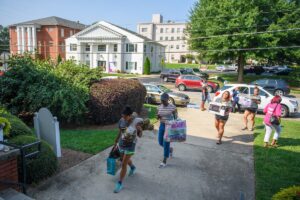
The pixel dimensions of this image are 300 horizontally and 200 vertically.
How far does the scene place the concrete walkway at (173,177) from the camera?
16.7 feet

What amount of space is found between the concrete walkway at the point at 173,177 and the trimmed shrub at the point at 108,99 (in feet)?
8.09

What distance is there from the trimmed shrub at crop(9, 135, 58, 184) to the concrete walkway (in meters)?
0.21

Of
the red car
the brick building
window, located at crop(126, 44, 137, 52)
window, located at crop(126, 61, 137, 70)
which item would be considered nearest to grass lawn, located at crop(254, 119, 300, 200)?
the red car

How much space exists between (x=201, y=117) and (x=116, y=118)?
14.6 ft

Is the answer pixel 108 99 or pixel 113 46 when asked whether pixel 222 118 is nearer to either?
pixel 108 99

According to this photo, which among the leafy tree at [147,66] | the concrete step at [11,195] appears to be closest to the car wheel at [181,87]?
the leafy tree at [147,66]

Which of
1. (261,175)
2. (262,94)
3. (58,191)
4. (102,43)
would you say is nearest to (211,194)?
(261,175)

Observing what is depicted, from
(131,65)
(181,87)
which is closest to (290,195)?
(181,87)

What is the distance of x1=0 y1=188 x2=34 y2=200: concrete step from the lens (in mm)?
4250

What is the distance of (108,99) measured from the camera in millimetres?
10062

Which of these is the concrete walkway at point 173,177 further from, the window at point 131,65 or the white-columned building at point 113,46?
the window at point 131,65

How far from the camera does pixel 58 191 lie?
5.11m

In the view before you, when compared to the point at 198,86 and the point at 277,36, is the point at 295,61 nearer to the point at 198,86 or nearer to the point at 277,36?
the point at 277,36

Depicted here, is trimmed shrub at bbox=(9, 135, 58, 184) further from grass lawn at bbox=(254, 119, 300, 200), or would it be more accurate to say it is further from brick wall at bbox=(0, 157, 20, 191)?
grass lawn at bbox=(254, 119, 300, 200)
